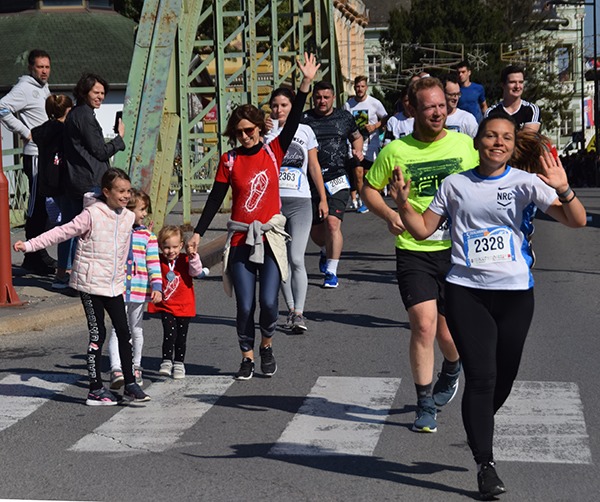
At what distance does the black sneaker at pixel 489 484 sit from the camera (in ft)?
18.9

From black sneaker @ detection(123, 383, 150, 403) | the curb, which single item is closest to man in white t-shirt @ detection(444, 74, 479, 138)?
the curb

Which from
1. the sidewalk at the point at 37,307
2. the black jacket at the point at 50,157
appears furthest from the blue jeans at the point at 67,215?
the sidewalk at the point at 37,307

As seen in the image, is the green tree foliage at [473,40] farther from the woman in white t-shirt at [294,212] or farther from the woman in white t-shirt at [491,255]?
the woman in white t-shirt at [491,255]

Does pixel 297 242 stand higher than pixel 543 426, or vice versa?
pixel 297 242

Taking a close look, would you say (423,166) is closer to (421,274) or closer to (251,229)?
(421,274)

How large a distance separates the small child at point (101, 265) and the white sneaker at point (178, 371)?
2.27 feet

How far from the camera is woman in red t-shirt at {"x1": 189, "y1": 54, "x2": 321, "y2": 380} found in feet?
28.9

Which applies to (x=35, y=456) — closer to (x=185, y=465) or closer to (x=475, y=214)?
(x=185, y=465)

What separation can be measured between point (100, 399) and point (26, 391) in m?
0.74

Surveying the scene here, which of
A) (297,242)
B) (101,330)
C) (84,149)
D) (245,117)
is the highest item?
(245,117)

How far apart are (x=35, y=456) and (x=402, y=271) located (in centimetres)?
218

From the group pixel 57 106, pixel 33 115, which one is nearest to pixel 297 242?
pixel 57 106

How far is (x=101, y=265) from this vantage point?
8.16 meters

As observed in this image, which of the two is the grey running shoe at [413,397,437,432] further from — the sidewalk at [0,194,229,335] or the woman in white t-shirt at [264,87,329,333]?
the sidewalk at [0,194,229,335]
